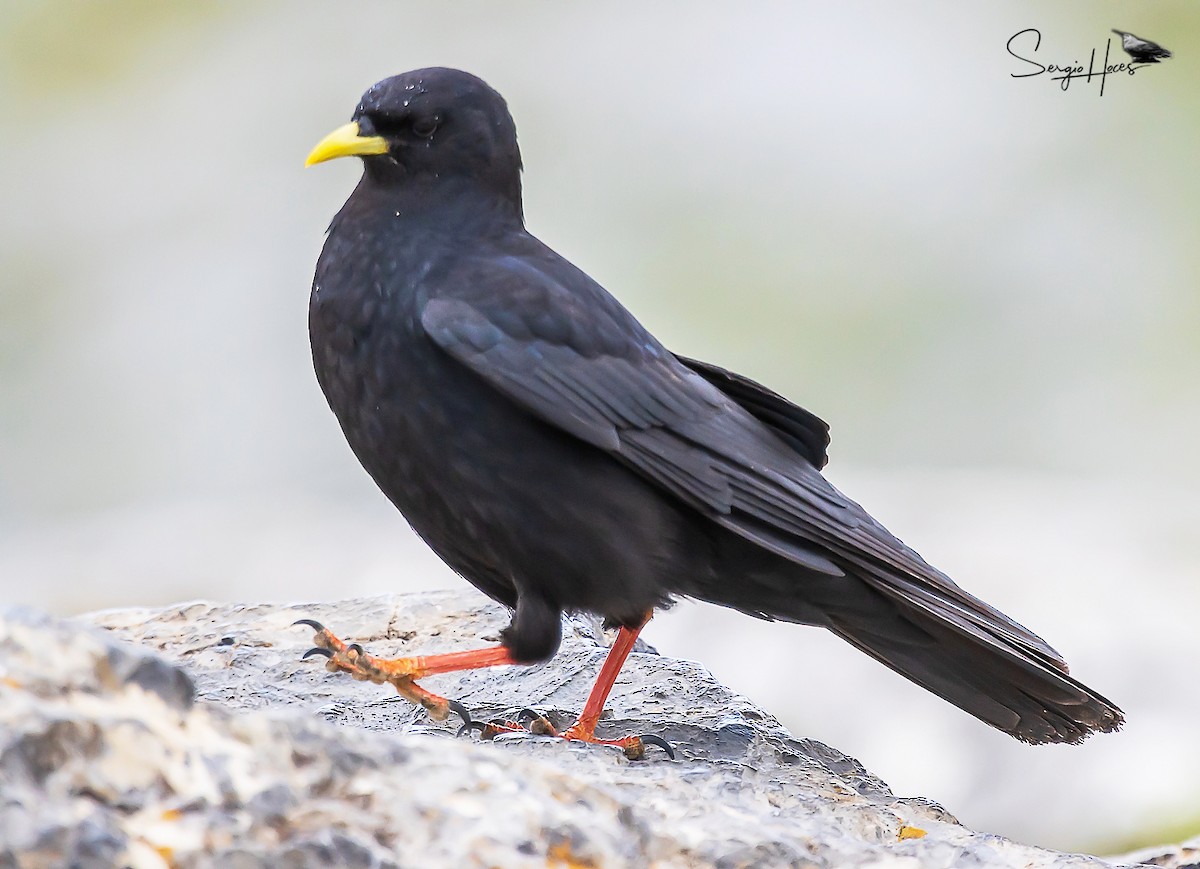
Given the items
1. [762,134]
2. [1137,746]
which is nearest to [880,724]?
[1137,746]

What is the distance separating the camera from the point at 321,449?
11.1 m

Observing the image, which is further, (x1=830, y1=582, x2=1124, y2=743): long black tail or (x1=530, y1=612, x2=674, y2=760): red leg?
(x1=830, y1=582, x2=1124, y2=743): long black tail

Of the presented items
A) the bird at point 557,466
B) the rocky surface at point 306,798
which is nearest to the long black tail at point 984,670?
the bird at point 557,466

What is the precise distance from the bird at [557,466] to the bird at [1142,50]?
6.70 metres

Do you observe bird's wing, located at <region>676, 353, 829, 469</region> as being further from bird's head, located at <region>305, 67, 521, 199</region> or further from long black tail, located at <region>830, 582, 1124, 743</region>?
bird's head, located at <region>305, 67, 521, 199</region>

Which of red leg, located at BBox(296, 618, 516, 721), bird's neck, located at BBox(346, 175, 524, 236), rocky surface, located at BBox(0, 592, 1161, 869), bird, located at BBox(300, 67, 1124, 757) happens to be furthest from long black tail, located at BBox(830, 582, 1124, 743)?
bird's neck, located at BBox(346, 175, 524, 236)

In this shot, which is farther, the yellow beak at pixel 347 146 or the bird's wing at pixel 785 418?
the bird's wing at pixel 785 418

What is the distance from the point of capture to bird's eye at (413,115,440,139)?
497cm

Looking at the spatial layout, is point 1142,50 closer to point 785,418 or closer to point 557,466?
point 785,418

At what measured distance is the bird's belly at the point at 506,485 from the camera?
4.49m

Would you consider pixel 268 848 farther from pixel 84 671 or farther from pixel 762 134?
pixel 762 134

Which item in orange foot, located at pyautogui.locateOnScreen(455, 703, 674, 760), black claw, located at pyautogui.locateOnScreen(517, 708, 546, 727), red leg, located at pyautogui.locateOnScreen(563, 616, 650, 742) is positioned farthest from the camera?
black claw, located at pyautogui.locateOnScreen(517, 708, 546, 727)

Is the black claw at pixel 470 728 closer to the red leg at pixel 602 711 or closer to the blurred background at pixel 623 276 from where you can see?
the red leg at pixel 602 711

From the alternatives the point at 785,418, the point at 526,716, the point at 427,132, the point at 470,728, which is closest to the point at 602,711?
the point at 526,716
